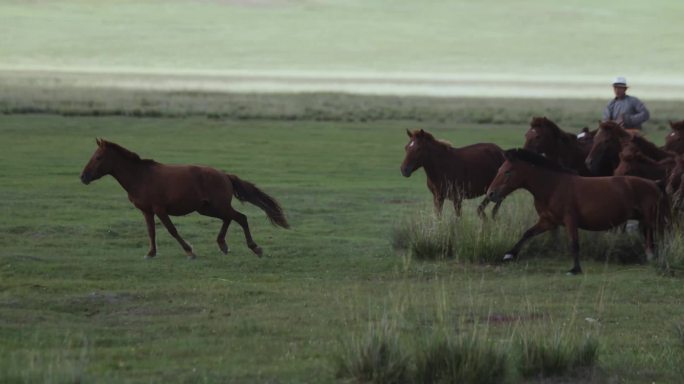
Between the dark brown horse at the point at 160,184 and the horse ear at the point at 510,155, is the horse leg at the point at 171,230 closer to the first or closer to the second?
the dark brown horse at the point at 160,184

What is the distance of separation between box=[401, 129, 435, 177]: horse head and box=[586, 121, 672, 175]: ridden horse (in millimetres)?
2087

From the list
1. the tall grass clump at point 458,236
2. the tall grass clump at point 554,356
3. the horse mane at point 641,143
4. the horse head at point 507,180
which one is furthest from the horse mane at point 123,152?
the tall grass clump at point 554,356

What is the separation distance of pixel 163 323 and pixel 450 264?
4.59 m

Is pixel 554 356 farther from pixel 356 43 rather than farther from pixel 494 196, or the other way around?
pixel 356 43

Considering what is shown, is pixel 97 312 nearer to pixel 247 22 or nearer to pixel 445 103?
pixel 445 103

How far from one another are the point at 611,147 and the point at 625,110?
7.58 ft

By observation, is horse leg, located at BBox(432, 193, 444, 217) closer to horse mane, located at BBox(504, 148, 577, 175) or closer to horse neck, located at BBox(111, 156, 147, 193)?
horse mane, located at BBox(504, 148, 577, 175)

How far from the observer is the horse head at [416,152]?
16.7 m

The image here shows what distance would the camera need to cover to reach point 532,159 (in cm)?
1431

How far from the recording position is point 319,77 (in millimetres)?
93625

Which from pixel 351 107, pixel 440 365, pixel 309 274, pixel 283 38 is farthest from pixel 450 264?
pixel 283 38

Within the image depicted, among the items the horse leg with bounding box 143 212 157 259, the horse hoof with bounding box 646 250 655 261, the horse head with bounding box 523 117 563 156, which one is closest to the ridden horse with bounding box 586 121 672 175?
the horse head with bounding box 523 117 563 156

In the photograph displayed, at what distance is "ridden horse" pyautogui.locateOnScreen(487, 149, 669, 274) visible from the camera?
46.1 ft

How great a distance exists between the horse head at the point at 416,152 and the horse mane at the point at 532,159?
2475 millimetres
